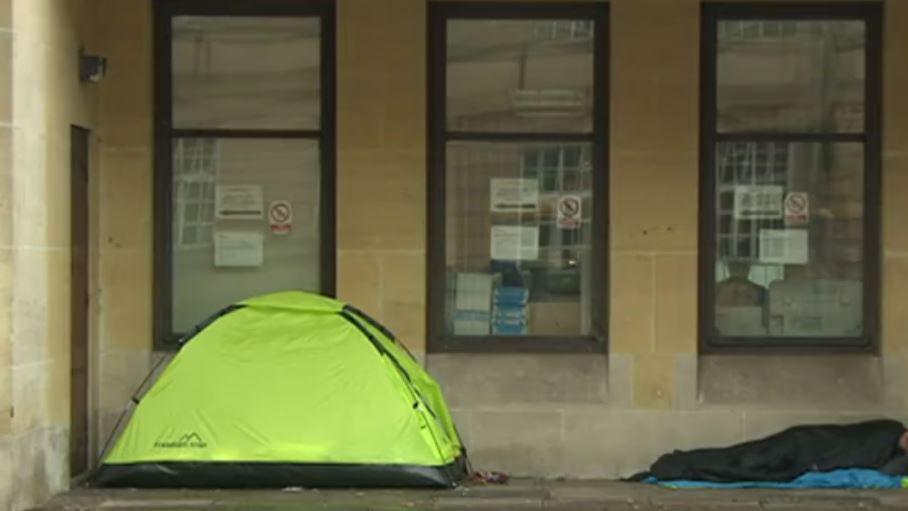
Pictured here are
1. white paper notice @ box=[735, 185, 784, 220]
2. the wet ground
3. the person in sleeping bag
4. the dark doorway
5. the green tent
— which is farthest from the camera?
white paper notice @ box=[735, 185, 784, 220]

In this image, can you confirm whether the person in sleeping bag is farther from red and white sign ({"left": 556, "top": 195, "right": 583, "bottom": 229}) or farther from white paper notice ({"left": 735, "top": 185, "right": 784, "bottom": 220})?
red and white sign ({"left": 556, "top": 195, "right": 583, "bottom": 229})

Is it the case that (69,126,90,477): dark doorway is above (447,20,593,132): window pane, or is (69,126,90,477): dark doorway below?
below

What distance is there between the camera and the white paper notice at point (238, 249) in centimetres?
1031

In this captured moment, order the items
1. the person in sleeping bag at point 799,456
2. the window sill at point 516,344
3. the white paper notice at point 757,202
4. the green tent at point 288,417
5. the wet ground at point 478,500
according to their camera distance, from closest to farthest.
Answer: the wet ground at point 478,500 < the green tent at point 288,417 < the person in sleeping bag at point 799,456 < the window sill at point 516,344 < the white paper notice at point 757,202

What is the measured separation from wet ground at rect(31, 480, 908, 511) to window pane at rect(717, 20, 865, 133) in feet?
9.56

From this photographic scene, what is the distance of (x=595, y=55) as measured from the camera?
33.4ft

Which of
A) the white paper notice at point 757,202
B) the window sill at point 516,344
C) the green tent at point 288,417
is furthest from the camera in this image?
the white paper notice at point 757,202

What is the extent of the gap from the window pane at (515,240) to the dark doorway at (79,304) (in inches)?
108

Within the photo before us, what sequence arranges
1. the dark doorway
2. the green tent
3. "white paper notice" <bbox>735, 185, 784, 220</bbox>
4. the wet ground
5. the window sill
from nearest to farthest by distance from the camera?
the wet ground
the green tent
the dark doorway
the window sill
"white paper notice" <bbox>735, 185, 784, 220</bbox>

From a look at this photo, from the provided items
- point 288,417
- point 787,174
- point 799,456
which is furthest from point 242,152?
point 799,456

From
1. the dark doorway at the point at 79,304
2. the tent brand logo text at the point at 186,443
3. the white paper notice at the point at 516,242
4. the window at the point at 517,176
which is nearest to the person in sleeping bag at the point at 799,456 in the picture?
the window at the point at 517,176

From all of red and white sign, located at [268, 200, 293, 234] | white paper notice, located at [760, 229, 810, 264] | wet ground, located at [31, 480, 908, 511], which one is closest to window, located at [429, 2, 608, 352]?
red and white sign, located at [268, 200, 293, 234]

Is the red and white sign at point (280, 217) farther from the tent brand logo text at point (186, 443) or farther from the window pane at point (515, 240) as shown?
the tent brand logo text at point (186, 443)

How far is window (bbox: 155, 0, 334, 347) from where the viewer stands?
33.7 feet
